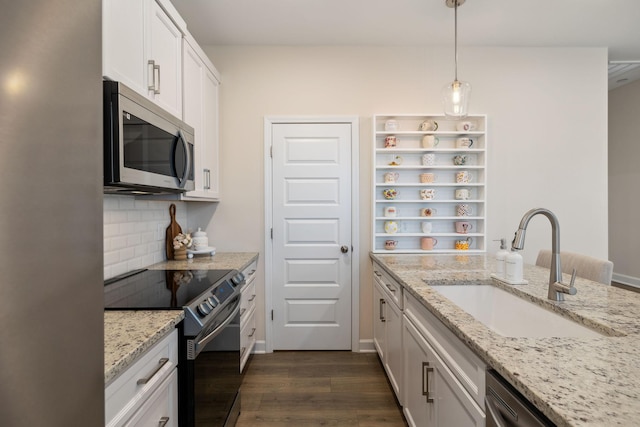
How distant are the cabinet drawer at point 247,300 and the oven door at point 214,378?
1.55ft

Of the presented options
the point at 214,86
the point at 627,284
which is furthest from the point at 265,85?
the point at 627,284

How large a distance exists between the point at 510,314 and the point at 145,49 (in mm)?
2227

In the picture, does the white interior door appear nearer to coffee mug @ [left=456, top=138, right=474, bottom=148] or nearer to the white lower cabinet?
the white lower cabinet

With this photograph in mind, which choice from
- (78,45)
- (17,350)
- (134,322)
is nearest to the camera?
(17,350)

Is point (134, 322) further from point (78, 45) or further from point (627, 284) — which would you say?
point (627, 284)

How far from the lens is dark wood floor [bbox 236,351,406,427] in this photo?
2.05m

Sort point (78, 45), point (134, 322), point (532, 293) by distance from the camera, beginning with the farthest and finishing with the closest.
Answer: point (532, 293), point (134, 322), point (78, 45)

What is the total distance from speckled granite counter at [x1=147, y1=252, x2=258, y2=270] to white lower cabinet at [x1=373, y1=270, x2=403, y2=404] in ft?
3.46

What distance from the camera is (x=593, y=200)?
305cm

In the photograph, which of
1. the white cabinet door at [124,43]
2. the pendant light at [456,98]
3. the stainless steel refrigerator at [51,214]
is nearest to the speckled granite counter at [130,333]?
the stainless steel refrigerator at [51,214]

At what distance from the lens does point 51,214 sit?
472mm

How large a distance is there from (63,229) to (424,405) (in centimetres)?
162

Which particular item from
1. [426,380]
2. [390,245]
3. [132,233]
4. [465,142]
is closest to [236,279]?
[132,233]

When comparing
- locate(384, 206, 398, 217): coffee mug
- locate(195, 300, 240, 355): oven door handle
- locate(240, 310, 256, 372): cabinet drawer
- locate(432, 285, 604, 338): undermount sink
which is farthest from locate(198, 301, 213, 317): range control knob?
locate(384, 206, 398, 217): coffee mug
